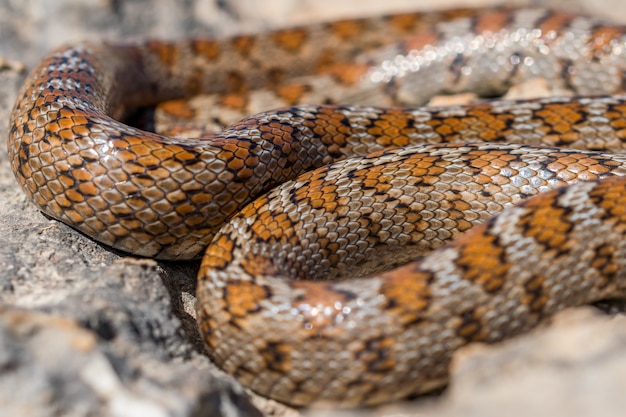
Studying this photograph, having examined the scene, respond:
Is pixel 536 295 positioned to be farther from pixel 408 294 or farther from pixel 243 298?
pixel 243 298

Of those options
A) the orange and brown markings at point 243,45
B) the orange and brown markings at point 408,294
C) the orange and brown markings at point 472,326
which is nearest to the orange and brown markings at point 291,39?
the orange and brown markings at point 243,45

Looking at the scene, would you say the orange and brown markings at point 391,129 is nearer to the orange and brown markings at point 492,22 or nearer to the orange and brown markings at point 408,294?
the orange and brown markings at point 408,294

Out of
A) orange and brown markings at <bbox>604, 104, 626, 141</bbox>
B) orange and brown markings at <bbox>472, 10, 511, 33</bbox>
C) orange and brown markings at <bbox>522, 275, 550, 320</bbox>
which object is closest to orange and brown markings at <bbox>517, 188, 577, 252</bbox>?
orange and brown markings at <bbox>522, 275, 550, 320</bbox>

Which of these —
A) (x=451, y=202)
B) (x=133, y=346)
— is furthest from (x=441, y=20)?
(x=133, y=346)

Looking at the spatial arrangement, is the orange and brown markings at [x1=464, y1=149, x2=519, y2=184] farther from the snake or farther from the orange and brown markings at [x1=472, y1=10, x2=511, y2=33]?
the orange and brown markings at [x1=472, y1=10, x2=511, y2=33]

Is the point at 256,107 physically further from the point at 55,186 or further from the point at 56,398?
the point at 56,398

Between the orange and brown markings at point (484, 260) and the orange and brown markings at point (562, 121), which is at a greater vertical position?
the orange and brown markings at point (562, 121)
